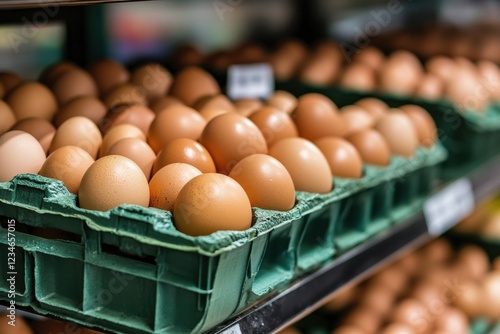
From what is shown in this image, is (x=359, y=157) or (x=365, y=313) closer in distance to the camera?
(x=359, y=157)

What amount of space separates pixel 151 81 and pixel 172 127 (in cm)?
49

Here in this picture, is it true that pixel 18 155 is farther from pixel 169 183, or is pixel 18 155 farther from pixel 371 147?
pixel 371 147

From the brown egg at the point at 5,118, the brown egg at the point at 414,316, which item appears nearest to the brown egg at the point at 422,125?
the brown egg at the point at 414,316

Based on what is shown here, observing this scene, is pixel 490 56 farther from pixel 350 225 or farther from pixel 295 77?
pixel 350 225

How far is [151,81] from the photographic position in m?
1.95

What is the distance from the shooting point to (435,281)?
8.50 ft

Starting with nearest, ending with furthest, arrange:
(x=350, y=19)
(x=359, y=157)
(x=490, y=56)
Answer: (x=359, y=157), (x=490, y=56), (x=350, y=19)

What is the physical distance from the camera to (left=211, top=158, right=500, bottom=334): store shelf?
1.32 metres

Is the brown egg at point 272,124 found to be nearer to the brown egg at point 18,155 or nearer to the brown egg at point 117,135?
the brown egg at point 117,135

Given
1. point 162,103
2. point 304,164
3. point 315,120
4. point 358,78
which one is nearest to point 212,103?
point 162,103

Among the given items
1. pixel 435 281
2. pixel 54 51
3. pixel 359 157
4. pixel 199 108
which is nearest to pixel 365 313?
pixel 435 281

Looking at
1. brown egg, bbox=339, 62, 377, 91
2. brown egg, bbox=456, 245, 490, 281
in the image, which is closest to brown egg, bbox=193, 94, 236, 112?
brown egg, bbox=339, 62, 377, 91

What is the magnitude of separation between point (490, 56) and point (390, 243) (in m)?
1.50

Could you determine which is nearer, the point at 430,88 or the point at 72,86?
the point at 72,86
